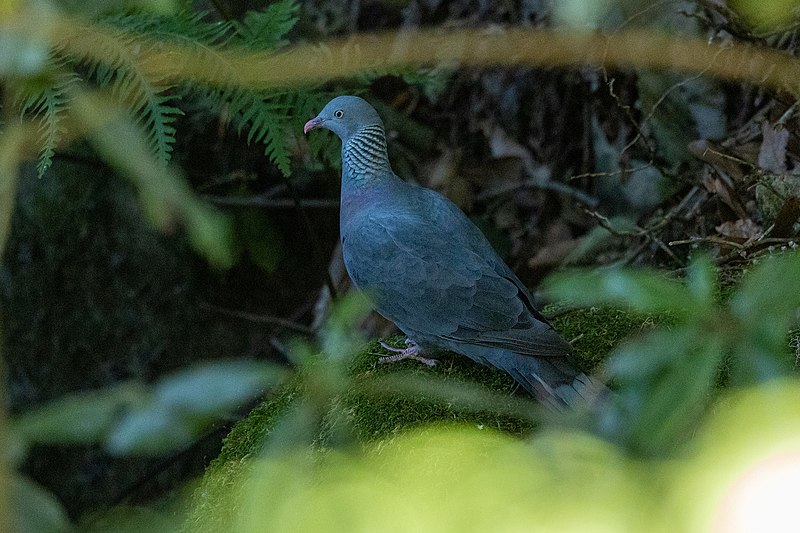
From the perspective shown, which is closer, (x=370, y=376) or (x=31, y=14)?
(x=31, y=14)

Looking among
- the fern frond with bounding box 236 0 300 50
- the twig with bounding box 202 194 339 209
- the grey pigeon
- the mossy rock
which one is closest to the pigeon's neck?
the grey pigeon

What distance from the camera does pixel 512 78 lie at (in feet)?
15.2

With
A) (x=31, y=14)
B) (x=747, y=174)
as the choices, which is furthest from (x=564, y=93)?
(x=31, y=14)

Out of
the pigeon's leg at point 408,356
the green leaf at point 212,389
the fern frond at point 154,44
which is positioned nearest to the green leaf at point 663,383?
the green leaf at point 212,389

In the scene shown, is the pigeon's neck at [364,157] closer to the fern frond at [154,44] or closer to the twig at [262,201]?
the fern frond at [154,44]

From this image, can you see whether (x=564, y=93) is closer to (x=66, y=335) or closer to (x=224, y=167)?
(x=224, y=167)

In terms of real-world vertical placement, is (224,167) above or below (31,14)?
below

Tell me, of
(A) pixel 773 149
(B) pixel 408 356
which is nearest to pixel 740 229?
(A) pixel 773 149

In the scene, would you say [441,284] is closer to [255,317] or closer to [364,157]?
[364,157]

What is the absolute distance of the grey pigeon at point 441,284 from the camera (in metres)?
2.39

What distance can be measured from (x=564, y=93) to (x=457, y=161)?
2.21ft

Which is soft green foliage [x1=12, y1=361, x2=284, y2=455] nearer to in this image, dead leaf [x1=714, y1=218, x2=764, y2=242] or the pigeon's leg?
the pigeon's leg

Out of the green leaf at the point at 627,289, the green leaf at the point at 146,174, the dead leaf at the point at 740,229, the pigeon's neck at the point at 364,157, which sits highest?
the green leaf at the point at 146,174

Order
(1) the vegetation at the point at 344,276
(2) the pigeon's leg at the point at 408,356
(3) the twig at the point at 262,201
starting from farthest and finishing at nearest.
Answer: (3) the twig at the point at 262,201
(2) the pigeon's leg at the point at 408,356
(1) the vegetation at the point at 344,276
